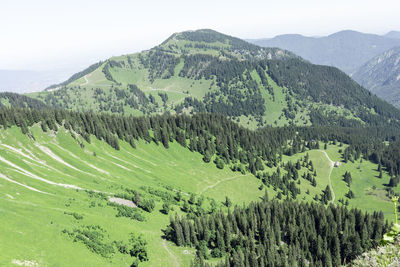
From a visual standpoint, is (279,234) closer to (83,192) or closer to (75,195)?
(83,192)

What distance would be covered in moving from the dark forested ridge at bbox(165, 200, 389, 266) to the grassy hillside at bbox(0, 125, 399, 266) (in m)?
10.4

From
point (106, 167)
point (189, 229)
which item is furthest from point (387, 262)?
point (106, 167)

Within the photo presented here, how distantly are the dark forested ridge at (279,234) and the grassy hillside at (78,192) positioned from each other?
1039cm

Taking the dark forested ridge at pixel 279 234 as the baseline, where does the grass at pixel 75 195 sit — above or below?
above

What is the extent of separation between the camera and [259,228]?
433ft

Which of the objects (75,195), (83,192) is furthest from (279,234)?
(75,195)

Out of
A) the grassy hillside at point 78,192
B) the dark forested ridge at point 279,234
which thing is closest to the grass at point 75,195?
the grassy hillside at point 78,192

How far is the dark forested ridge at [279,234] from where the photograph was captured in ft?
351

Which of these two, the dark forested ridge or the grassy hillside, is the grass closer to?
the grassy hillside

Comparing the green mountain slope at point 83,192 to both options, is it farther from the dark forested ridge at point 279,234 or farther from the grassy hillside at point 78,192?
the dark forested ridge at point 279,234

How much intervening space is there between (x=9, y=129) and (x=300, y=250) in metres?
165

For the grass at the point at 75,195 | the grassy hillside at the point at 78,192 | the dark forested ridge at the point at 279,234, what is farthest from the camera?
the dark forested ridge at the point at 279,234

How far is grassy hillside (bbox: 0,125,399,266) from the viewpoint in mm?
74312

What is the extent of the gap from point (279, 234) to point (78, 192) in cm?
9930
